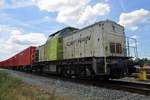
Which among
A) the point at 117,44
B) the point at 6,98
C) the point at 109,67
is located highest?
the point at 117,44

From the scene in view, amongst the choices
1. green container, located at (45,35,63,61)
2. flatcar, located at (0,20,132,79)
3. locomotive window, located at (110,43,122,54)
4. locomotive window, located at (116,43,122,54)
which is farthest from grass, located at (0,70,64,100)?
green container, located at (45,35,63,61)

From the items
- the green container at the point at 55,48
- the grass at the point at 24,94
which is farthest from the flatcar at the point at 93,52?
the grass at the point at 24,94

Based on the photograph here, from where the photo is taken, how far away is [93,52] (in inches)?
578

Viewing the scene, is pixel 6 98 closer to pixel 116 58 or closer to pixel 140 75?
pixel 116 58

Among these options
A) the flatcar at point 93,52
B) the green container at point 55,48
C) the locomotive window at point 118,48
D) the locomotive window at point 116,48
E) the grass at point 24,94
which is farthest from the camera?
the green container at point 55,48

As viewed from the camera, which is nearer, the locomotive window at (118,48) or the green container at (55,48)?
the locomotive window at (118,48)

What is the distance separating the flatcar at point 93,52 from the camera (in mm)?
13312

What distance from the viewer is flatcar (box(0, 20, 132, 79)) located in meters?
13.3

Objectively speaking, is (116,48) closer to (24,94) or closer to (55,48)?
(55,48)

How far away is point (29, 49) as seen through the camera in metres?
30.9

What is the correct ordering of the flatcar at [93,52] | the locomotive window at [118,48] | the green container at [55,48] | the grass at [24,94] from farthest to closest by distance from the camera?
the green container at [55,48], the locomotive window at [118,48], the flatcar at [93,52], the grass at [24,94]

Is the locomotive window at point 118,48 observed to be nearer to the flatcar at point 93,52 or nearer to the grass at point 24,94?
the flatcar at point 93,52

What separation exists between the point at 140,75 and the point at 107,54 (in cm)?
403

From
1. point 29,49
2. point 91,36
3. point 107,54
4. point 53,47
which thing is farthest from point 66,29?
point 29,49
